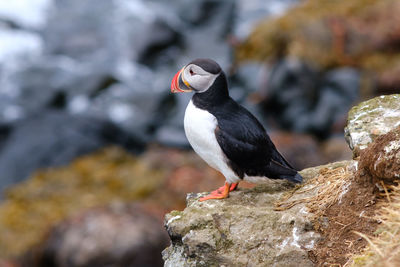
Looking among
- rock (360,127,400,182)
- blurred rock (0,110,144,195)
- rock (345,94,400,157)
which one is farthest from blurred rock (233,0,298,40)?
rock (360,127,400,182)

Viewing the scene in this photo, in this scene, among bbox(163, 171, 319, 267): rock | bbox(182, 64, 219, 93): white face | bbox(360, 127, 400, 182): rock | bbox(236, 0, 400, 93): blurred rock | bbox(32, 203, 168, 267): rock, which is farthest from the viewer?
bbox(236, 0, 400, 93): blurred rock

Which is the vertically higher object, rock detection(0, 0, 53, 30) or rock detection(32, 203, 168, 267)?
rock detection(0, 0, 53, 30)

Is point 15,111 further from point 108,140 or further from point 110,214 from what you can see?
point 110,214

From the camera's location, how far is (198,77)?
497 centimetres

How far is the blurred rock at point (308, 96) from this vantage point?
39.2ft

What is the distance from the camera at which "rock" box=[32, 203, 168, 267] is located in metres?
7.93

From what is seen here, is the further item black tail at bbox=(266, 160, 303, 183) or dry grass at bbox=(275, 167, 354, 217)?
black tail at bbox=(266, 160, 303, 183)

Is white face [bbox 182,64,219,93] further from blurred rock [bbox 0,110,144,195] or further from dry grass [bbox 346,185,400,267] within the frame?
blurred rock [bbox 0,110,144,195]

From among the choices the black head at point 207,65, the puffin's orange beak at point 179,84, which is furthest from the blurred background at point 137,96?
the black head at point 207,65

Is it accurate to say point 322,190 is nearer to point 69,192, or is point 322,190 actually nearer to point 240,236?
point 240,236

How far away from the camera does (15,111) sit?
1259 cm

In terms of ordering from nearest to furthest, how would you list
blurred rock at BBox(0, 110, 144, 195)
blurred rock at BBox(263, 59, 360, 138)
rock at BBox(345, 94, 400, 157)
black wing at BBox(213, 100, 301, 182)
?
rock at BBox(345, 94, 400, 157)
black wing at BBox(213, 100, 301, 182)
blurred rock at BBox(0, 110, 144, 195)
blurred rock at BBox(263, 59, 360, 138)

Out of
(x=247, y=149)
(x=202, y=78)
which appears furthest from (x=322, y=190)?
(x=202, y=78)

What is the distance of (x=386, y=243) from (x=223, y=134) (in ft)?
6.31
